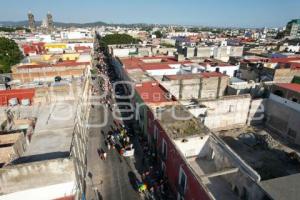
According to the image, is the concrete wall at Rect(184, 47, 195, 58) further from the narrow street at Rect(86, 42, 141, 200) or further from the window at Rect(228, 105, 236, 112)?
the narrow street at Rect(86, 42, 141, 200)

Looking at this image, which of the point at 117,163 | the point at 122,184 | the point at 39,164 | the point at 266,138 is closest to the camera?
the point at 39,164

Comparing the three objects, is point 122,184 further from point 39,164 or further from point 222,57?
point 222,57

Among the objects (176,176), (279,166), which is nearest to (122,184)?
(176,176)

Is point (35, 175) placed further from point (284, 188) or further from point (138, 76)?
point (138, 76)

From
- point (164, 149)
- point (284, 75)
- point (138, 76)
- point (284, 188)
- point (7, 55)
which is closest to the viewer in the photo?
point (284, 188)

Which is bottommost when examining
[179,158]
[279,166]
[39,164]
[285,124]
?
[279,166]

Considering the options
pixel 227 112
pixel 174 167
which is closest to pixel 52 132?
pixel 174 167

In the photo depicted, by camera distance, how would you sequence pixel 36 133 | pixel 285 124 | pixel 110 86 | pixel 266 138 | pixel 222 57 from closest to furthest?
1. pixel 36 133
2. pixel 266 138
3. pixel 285 124
4. pixel 110 86
5. pixel 222 57
